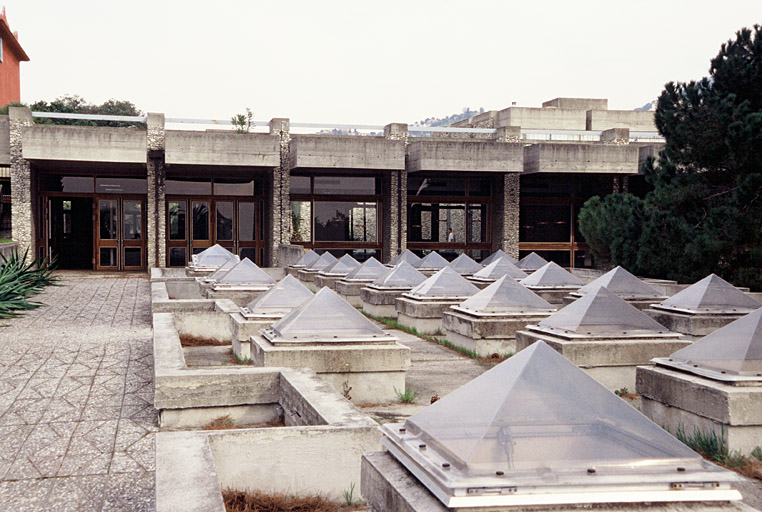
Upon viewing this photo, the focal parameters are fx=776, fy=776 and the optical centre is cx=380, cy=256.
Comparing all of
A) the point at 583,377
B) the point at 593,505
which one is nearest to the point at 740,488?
the point at 583,377

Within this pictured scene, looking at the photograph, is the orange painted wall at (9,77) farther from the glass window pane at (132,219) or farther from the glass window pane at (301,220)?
the glass window pane at (301,220)

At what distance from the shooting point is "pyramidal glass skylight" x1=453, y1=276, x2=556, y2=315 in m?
10.4

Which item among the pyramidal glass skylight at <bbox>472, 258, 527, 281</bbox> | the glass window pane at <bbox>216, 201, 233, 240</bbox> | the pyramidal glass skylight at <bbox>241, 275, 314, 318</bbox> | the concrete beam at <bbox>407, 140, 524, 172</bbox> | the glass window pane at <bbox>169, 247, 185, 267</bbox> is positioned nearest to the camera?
the pyramidal glass skylight at <bbox>241, 275, 314, 318</bbox>

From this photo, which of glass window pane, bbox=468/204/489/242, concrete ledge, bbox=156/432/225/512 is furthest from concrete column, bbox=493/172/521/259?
concrete ledge, bbox=156/432/225/512

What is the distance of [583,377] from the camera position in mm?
3629

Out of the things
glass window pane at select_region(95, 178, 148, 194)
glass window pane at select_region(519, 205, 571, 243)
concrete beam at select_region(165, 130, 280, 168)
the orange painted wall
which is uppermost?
the orange painted wall

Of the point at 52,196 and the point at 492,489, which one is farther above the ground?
the point at 52,196

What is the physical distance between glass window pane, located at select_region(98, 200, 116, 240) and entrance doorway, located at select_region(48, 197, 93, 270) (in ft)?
2.91

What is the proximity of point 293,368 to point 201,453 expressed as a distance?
2.59m

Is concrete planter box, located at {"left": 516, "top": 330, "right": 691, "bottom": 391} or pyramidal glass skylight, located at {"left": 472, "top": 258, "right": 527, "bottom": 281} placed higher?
pyramidal glass skylight, located at {"left": 472, "top": 258, "right": 527, "bottom": 281}

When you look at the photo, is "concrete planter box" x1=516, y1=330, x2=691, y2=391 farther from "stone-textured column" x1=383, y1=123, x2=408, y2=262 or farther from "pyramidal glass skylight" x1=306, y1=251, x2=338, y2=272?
"stone-textured column" x1=383, y1=123, x2=408, y2=262

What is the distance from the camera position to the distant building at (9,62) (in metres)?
42.0

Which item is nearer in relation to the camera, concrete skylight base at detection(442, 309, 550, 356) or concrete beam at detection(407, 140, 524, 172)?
concrete skylight base at detection(442, 309, 550, 356)

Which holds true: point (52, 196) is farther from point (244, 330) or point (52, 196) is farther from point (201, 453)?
point (201, 453)
